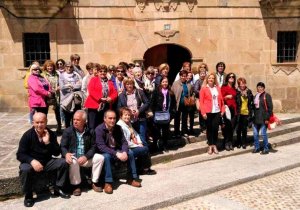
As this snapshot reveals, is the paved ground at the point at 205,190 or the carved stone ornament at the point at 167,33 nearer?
the paved ground at the point at 205,190

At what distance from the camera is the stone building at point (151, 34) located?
1198 centimetres

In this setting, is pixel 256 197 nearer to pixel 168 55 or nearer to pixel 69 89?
pixel 69 89

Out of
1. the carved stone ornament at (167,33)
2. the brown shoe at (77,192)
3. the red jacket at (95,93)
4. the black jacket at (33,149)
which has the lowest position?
the brown shoe at (77,192)

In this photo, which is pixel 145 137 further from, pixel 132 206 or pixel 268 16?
pixel 268 16

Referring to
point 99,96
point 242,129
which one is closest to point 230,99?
point 242,129

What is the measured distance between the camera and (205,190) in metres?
6.70

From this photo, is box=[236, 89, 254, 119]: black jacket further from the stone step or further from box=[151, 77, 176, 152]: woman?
box=[151, 77, 176, 152]: woman

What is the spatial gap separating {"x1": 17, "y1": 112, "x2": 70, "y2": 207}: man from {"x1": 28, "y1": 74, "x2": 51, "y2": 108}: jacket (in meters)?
2.10

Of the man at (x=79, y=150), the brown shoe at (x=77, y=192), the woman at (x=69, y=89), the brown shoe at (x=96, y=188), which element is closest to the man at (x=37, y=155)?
the man at (x=79, y=150)

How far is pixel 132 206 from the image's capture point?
594 centimetres

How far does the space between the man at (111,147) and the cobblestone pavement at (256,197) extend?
3.56 ft

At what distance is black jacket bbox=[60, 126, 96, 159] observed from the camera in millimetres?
6363

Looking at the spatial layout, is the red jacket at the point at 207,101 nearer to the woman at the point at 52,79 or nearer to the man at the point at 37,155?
the woman at the point at 52,79

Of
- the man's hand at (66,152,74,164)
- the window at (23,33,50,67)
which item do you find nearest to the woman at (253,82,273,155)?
the man's hand at (66,152,74,164)
